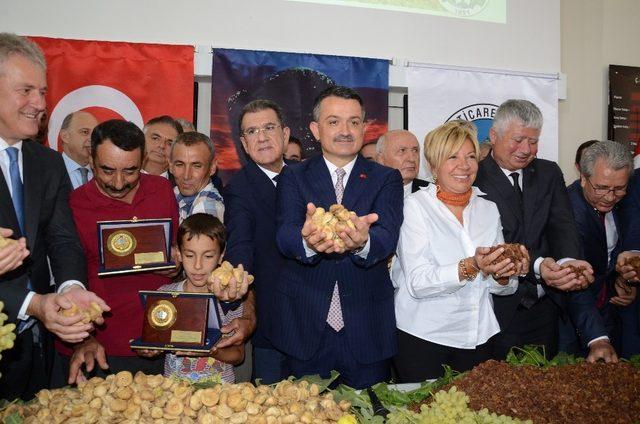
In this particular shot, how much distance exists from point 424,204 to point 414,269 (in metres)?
0.34

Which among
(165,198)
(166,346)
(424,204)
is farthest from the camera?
(165,198)

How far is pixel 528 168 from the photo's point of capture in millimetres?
2955

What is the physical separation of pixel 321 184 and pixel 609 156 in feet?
5.46

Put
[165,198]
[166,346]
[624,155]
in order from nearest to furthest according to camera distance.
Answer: [166,346] → [165,198] → [624,155]

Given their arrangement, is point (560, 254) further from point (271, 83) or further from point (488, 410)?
point (271, 83)

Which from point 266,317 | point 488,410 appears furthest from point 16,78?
point 488,410

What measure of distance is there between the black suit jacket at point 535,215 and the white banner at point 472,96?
245 centimetres

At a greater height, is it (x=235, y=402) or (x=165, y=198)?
(x=165, y=198)

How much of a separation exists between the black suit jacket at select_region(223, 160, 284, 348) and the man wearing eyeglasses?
59.7 inches

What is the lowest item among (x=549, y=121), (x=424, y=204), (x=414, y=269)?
(x=414, y=269)

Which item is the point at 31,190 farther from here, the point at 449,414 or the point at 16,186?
the point at 449,414

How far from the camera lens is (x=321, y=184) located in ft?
7.87

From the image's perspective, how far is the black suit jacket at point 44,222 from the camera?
2244 millimetres

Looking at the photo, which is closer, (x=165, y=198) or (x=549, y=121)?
(x=165, y=198)
